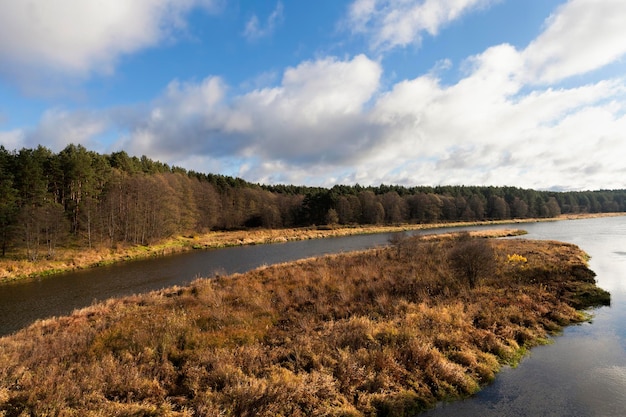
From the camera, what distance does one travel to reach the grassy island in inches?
281

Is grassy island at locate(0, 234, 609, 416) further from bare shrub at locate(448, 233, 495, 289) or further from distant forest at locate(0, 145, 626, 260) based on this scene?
distant forest at locate(0, 145, 626, 260)

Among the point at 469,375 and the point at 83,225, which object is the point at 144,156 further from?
the point at 469,375

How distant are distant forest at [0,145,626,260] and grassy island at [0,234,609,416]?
29.4 meters

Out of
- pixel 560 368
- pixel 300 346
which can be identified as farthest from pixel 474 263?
pixel 300 346

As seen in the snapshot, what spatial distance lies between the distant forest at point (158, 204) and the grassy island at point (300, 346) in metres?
29.4

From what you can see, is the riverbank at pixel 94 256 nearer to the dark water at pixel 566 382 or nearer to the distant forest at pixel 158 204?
the distant forest at pixel 158 204

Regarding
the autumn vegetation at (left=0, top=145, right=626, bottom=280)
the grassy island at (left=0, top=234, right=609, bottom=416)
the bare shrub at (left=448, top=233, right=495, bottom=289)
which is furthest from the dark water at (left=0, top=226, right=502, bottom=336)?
the bare shrub at (left=448, top=233, right=495, bottom=289)

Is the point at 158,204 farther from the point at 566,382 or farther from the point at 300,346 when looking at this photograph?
the point at 566,382

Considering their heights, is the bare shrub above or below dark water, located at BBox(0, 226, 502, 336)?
above

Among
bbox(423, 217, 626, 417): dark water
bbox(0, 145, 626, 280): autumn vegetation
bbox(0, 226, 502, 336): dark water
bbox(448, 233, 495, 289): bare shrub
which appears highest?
bbox(0, 145, 626, 280): autumn vegetation

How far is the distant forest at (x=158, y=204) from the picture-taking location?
38406 millimetres

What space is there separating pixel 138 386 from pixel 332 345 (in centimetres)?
516

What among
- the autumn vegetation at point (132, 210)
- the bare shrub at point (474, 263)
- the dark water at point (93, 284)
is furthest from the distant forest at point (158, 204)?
the bare shrub at point (474, 263)

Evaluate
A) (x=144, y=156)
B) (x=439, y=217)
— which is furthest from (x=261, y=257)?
(x=439, y=217)
